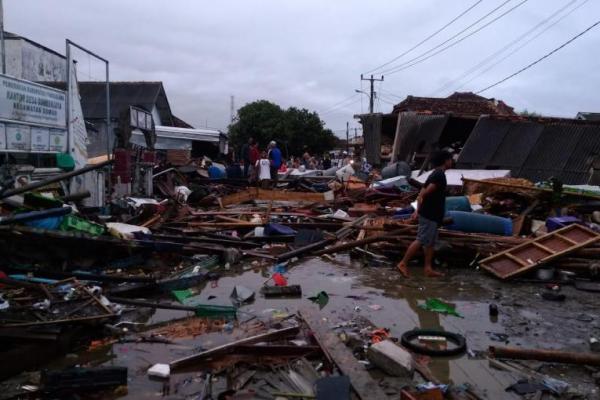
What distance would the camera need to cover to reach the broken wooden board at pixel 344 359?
12.9 ft

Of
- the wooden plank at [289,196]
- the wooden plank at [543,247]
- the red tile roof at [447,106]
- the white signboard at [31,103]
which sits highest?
the red tile roof at [447,106]

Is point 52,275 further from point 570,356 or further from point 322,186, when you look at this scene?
point 322,186

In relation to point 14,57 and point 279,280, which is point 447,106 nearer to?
point 14,57

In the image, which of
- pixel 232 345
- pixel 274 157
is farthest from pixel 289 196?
pixel 232 345

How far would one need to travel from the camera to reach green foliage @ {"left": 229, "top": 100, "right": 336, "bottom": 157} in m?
48.8

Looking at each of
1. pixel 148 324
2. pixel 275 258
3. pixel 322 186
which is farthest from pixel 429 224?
pixel 322 186

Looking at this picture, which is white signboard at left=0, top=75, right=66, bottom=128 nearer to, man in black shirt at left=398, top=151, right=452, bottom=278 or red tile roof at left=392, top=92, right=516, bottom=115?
man in black shirt at left=398, top=151, right=452, bottom=278

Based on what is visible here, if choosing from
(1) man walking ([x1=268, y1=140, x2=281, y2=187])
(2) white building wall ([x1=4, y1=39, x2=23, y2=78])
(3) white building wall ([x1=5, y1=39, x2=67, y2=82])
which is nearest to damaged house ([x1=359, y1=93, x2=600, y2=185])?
(1) man walking ([x1=268, y1=140, x2=281, y2=187])

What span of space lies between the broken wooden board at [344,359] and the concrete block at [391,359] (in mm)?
150

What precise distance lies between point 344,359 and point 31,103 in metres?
8.00

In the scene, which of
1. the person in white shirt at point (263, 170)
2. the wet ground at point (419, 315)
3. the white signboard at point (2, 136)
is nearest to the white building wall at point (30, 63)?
the person in white shirt at point (263, 170)

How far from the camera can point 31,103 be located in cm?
946

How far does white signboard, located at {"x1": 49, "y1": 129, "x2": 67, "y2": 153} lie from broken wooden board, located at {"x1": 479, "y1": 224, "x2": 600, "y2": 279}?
8.42m

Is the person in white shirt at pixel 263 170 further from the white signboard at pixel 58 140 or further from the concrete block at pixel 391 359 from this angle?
the concrete block at pixel 391 359
